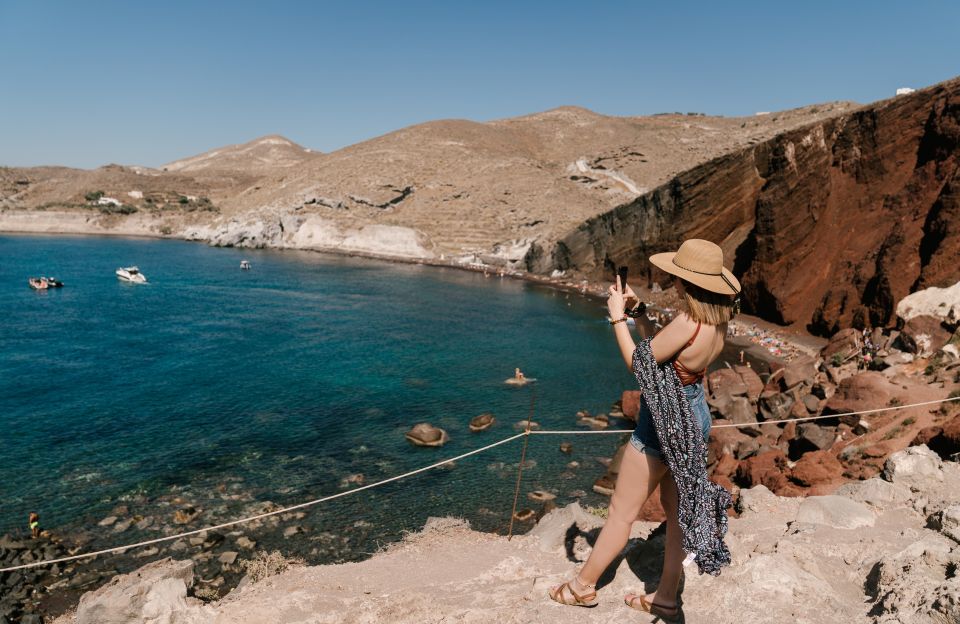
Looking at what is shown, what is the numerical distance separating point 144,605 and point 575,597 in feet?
17.3

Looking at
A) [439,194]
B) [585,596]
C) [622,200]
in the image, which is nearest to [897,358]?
[585,596]

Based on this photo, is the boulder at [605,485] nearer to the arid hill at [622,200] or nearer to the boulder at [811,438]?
the boulder at [811,438]

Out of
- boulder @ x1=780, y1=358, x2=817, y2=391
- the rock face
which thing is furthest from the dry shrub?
the rock face

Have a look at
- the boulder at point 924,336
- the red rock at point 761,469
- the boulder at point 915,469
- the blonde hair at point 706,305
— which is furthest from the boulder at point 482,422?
the blonde hair at point 706,305

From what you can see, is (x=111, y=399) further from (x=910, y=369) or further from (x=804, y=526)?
(x=910, y=369)

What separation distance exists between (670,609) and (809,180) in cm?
3670

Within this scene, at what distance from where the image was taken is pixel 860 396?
13391 mm

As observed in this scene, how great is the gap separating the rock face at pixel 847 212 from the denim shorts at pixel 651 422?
2687 centimetres

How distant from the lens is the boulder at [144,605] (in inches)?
236

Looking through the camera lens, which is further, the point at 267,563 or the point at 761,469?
the point at 267,563

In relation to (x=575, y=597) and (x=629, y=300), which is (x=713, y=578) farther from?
(x=629, y=300)

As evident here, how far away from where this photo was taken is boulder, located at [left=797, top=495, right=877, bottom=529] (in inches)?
235

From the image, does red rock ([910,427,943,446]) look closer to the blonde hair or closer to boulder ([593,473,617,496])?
the blonde hair

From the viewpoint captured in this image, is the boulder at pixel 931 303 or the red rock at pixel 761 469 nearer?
the red rock at pixel 761 469
